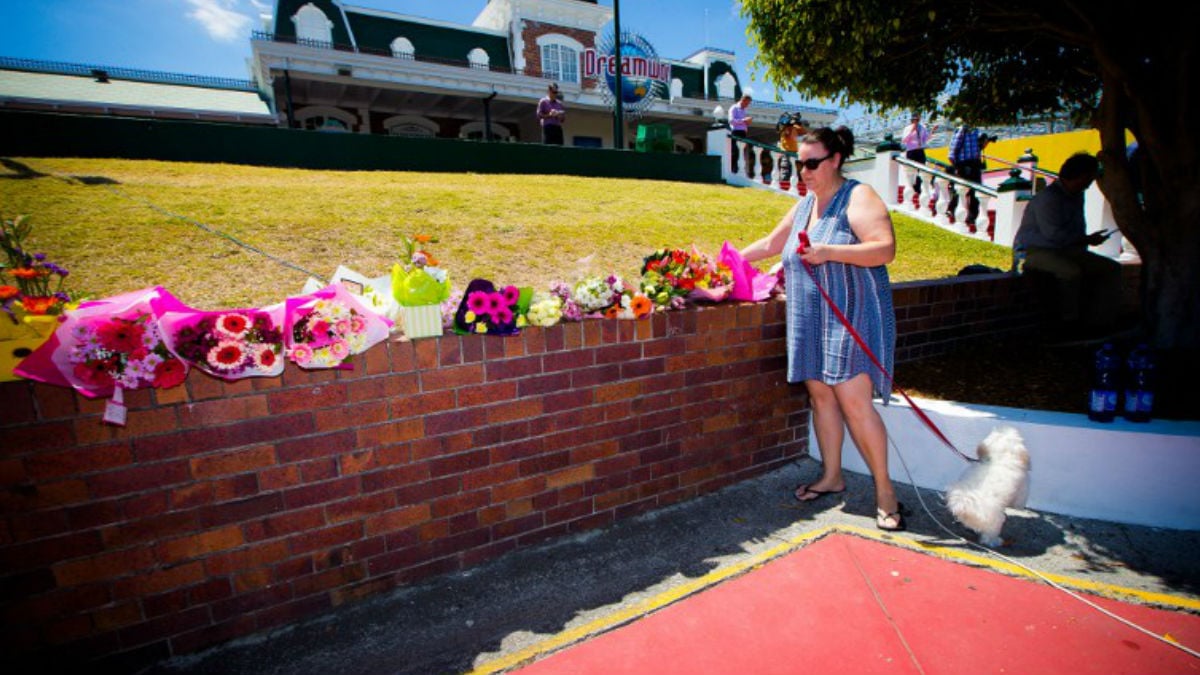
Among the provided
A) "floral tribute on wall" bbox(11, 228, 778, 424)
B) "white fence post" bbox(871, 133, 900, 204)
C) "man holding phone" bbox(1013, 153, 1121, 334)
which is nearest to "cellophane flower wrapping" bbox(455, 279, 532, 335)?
"floral tribute on wall" bbox(11, 228, 778, 424)

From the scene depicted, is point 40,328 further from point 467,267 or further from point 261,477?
point 467,267

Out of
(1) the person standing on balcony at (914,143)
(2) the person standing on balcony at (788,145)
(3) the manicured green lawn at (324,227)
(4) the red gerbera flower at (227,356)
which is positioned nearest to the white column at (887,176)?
(1) the person standing on balcony at (914,143)

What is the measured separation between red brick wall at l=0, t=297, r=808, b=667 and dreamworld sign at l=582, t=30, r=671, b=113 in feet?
68.1

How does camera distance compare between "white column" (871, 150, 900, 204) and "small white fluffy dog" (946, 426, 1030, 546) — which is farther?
"white column" (871, 150, 900, 204)

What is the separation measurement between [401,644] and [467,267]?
386 cm

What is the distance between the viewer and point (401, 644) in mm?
2207

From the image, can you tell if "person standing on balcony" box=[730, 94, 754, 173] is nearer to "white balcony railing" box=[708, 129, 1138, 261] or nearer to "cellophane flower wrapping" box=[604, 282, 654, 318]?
"white balcony railing" box=[708, 129, 1138, 261]

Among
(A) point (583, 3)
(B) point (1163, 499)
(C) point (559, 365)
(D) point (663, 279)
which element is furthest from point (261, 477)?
(A) point (583, 3)

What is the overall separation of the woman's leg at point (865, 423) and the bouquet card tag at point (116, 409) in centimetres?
312

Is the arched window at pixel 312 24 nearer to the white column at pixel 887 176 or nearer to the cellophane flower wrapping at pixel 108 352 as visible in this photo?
the white column at pixel 887 176

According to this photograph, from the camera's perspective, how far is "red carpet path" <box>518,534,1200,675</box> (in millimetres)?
2035

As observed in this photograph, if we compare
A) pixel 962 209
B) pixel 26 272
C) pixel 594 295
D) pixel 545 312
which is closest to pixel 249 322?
pixel 26 272

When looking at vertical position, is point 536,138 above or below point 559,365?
above

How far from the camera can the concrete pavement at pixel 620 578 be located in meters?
2.16
